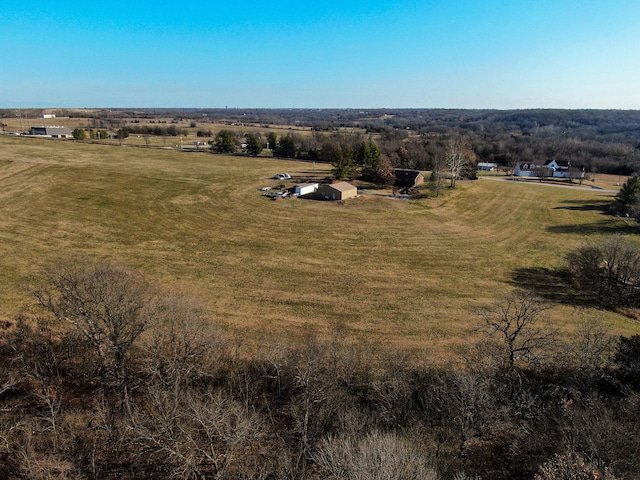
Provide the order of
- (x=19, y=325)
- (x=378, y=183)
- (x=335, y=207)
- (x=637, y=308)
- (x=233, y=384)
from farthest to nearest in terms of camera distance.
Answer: (x=378, y=183) < (x=335, y=207) < (x=637, y=308) < (x=19, y=325) < (x=233, y=384)

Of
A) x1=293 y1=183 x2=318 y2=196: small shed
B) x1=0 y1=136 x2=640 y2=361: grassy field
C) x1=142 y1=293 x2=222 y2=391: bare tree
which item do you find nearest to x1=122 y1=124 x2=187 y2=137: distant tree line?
x1=0 y1=136 x2=640 y2=361: grassy field

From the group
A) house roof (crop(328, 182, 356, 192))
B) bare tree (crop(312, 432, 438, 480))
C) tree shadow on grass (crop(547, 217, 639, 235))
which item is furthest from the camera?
house roof (crop(328, 182, 356, 192))

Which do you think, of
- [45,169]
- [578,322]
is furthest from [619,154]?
[45,169]

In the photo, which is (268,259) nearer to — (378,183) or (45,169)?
(378,183)

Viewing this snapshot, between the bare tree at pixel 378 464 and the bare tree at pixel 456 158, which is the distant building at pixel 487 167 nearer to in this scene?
the bare tree at pixel 456 158

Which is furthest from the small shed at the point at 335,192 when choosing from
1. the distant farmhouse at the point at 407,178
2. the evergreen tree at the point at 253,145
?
the evergreen tree at the point at 253,145

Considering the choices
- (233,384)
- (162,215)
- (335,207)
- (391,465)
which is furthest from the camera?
(335,207)

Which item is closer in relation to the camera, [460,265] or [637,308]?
[637,308]

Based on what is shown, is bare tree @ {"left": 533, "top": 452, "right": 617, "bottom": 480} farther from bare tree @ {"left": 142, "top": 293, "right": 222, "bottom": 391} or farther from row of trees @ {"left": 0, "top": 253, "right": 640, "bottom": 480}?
bare tree @ {"left": 142, "top": 293, "right": 222, "bottom": 391}
